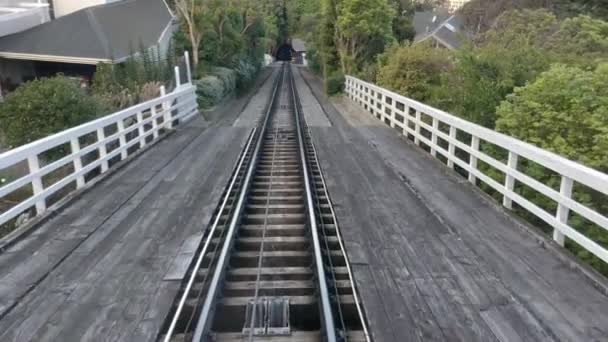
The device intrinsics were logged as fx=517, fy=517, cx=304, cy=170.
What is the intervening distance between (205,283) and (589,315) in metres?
3.16

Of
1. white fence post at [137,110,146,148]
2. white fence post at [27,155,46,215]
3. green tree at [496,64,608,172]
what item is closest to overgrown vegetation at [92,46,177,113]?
white fence post at [137,110,146,148]

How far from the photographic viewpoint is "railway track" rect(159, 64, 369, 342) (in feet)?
13.2

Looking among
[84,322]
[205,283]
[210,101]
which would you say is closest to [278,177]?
[205,283]

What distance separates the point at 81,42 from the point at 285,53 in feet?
351

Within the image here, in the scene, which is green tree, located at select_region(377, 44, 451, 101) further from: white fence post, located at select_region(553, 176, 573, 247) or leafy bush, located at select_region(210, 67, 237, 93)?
leafy bush, located at select_region(210, 67, 237, 93)

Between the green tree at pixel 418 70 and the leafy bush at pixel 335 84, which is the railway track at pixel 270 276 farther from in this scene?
the leafy bush at pixel 335 84

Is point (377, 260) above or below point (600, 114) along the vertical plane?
below

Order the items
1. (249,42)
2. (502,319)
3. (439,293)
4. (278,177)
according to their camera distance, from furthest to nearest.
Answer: (249,42) → (278,177) → (439,293) → (502,319)

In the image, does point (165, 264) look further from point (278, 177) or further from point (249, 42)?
point (249, 42)

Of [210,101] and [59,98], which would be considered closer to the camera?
[59,98]

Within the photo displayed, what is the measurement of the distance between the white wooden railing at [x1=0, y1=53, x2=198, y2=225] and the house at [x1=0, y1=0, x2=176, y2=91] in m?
7.32

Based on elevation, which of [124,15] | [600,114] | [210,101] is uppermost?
[124,15]

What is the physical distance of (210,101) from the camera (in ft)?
71.8

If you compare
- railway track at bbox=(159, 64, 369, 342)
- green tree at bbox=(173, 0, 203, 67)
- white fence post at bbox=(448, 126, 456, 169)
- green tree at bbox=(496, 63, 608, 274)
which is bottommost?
railway track at bbox=(159, 64, 369, 342)
